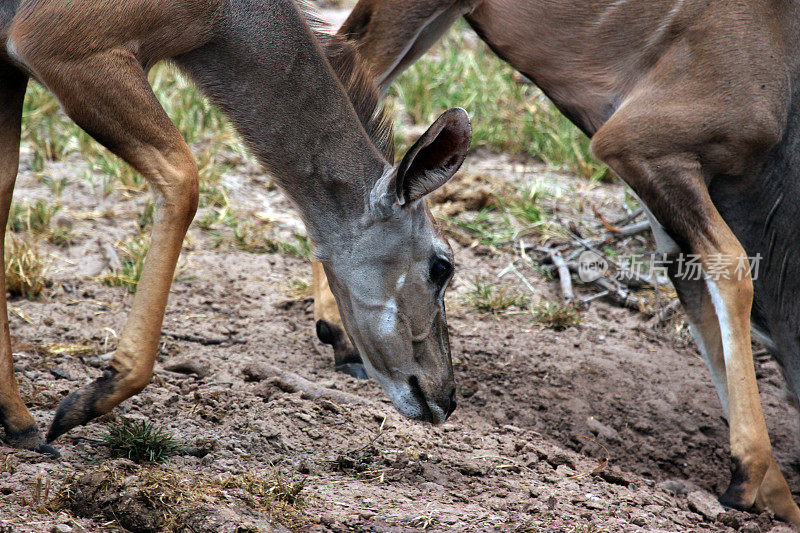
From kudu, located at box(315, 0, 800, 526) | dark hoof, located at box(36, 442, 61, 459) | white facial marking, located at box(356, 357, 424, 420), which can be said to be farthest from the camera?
kudu, located at box(315, 0, 800, 526)

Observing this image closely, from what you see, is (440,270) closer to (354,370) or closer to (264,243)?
(354,370)

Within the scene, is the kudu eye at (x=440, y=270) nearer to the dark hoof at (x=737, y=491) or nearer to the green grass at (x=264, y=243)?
the dark hoof at (x=737, y=491)

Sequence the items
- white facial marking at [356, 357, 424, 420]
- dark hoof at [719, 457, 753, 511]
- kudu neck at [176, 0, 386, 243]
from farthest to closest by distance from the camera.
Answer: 1. dark hoof at [719, 457, 753, 511]
2. white facial marking at [356, 357, 424, 420]
3. kudu neck at [176, 0, 386, 243]

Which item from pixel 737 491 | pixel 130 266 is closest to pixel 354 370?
pixel 130 266

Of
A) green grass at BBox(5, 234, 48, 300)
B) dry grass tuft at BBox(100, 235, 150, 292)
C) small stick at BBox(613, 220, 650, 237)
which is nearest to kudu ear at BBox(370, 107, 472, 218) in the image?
dry grass tuft at BBox(100, 235, 150, 292)

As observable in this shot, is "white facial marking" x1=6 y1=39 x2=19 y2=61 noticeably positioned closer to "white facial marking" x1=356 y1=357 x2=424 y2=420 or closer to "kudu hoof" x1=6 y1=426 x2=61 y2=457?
"kudu hoof" x1=6 y1=426 x2=61 y2=457

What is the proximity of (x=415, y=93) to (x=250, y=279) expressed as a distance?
275 cm

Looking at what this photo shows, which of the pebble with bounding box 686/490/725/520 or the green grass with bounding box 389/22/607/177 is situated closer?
the pebble with bounding box 686/490/725/520

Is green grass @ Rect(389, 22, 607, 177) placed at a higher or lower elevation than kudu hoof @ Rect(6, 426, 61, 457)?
lower

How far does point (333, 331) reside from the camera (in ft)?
15.4

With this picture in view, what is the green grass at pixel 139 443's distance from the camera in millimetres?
3353

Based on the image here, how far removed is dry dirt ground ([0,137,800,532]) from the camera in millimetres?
3098

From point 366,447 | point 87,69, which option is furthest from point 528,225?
point 87,69

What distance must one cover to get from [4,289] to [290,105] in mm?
1379
